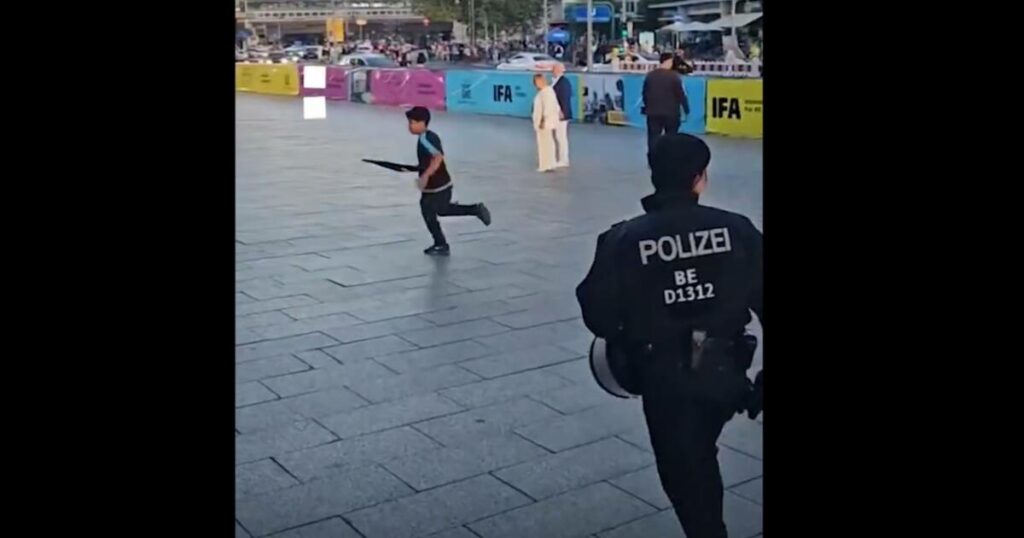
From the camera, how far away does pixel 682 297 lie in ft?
9.16

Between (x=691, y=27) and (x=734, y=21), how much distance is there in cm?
442

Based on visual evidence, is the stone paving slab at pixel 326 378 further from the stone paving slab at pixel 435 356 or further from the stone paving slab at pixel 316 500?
the stone paving slab at pixel 316 500

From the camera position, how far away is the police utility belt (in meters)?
2.82

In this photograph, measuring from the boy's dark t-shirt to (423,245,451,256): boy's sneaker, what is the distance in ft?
1.33

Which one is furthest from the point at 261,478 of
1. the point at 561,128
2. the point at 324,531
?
the point at 561,128

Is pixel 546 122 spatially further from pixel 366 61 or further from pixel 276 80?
pixel 276 80

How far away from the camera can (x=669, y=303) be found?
9.14 feet

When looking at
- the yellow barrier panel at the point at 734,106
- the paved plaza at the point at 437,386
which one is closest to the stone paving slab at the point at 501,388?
the paved plaza at the point at 437,386
